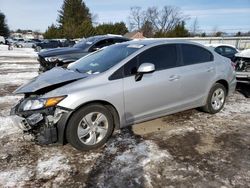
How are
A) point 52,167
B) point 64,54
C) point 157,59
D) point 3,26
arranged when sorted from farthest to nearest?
point 3,26
point 64,54
point 157,59
point 52,167

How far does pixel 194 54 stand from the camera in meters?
5.62

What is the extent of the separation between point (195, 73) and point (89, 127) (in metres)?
2.42

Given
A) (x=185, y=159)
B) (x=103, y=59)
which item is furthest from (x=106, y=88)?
(x=185, y=159)

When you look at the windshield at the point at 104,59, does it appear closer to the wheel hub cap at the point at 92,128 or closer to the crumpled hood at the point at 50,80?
the crumpled hood at the point at 50,80

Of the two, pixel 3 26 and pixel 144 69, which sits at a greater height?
pixel 144 69

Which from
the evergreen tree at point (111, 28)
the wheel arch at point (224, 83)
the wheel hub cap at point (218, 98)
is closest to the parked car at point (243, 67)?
the wheel arch at point (224, 83)

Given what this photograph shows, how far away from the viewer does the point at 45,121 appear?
13.4ft

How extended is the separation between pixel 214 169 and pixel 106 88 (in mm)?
1929

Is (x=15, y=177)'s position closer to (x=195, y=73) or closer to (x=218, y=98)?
(x=195, y=73)

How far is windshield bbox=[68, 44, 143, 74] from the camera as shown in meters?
4.76

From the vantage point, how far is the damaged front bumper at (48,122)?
402 cm

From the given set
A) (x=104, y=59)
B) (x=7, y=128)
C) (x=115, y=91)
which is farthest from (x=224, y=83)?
(x=7, y=128)

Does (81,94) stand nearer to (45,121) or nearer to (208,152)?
(45,121)

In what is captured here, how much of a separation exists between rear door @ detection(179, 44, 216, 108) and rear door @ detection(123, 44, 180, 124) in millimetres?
198
